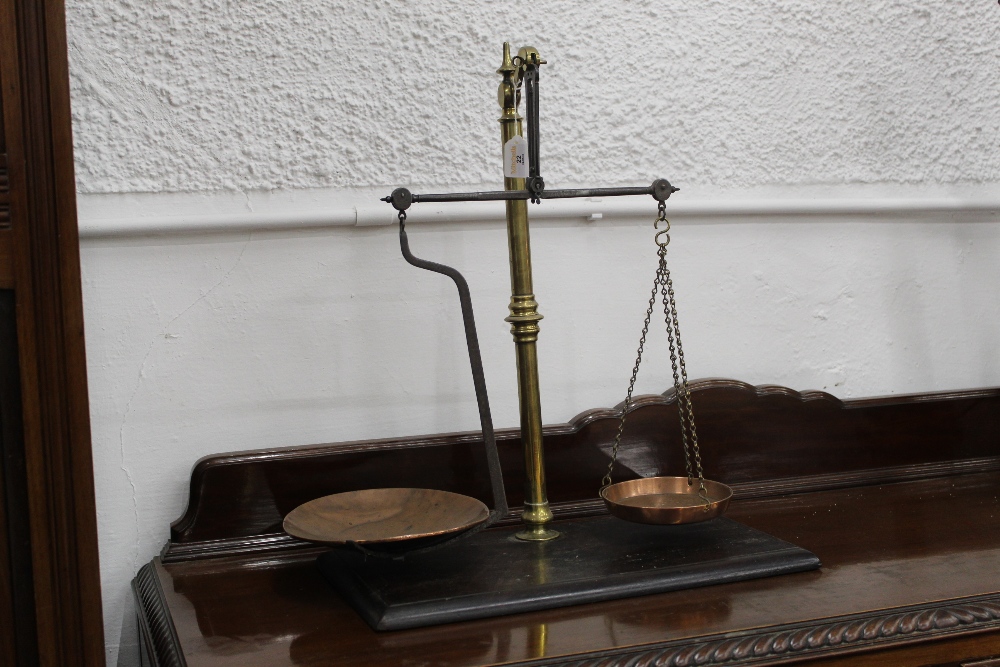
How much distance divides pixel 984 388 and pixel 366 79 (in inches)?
32.5

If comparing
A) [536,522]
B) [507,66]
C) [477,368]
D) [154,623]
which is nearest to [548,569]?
[536,522]

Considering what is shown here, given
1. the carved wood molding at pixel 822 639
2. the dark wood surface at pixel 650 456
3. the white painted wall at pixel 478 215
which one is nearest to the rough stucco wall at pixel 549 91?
the white painted wall at pixel 478 215

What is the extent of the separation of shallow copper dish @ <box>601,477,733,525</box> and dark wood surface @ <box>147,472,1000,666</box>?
74 mm

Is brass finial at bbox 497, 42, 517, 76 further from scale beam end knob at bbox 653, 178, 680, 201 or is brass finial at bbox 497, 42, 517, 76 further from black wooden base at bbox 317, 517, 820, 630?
black wooden base at bbox 317, 517, 820, 630

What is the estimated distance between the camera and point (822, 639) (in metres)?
0.66

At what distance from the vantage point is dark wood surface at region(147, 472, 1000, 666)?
25.6 inches

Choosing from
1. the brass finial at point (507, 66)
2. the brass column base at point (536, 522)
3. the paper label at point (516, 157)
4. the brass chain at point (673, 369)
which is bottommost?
the brass column base at point (536, 522)

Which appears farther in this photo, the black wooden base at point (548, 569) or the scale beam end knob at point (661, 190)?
the scale beam end knob at point (661, 190)

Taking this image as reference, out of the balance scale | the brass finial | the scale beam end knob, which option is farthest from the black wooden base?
the brass finial

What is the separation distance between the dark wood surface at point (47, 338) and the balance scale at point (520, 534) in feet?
0.58

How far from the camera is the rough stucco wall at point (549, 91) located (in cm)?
91

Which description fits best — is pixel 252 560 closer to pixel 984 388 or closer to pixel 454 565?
pixel 454 565

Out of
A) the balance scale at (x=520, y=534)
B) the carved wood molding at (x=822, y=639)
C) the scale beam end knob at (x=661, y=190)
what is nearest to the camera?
the carved wood molding at (x=822, y=639)

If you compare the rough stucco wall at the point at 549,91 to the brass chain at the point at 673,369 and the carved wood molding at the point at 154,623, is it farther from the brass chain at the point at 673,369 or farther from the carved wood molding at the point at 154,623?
the carved wood molding at the point at 154,623
